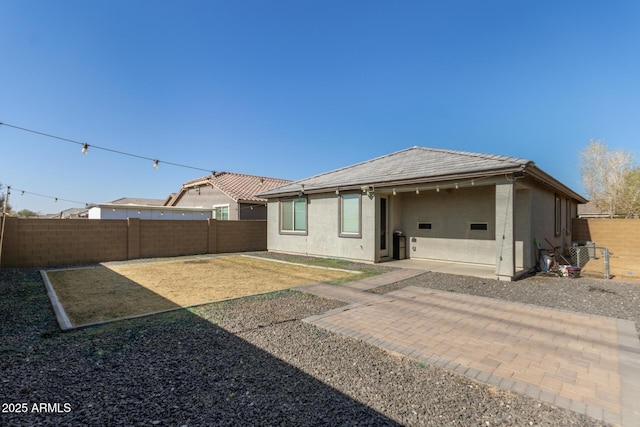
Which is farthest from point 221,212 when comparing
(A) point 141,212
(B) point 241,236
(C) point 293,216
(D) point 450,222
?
(D) point 450,222

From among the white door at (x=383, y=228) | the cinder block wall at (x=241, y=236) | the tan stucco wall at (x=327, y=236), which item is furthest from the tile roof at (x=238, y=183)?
the white door at (x=383, y=228)

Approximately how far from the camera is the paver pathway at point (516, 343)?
2.76m

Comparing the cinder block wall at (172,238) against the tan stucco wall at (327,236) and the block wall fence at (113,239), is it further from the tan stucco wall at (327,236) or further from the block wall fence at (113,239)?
the tan stucco wall at (327,236)

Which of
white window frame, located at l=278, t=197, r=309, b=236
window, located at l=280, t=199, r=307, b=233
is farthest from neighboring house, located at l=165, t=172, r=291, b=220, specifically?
window, located at l=280, t=199, r=307, b=233

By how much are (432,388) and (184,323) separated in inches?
144

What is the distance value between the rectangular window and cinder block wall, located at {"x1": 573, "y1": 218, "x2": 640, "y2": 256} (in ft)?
38.9

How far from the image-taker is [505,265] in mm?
7797

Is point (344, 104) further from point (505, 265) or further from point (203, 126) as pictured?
point (505, 265)

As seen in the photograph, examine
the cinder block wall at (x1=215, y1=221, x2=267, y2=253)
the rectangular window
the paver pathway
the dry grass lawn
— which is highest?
the rectangular window

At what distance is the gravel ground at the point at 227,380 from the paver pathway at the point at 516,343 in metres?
0.30

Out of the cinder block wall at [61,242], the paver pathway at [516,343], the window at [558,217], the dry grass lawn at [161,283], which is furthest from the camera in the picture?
the window at [558,217]

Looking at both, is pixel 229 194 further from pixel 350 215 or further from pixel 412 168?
pixel 412 168

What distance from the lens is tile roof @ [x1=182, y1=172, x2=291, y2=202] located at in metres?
19.3

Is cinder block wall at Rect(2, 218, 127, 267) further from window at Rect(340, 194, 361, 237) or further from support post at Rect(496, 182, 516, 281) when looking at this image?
support post at Rect(496, 182, 516, 281)
